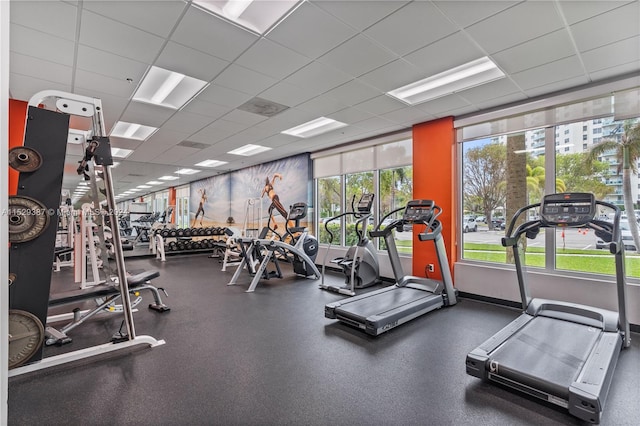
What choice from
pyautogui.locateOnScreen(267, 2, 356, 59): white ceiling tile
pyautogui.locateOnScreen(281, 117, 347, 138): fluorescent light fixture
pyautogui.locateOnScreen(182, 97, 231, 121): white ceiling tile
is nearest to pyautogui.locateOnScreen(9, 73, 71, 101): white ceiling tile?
pyautogui.locateOnScreen(182, 97, 231, 121): white ceiling tile

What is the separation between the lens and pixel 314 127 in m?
5.81

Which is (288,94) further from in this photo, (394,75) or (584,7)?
(584,7)

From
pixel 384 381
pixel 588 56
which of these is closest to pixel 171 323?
pixel 384 381

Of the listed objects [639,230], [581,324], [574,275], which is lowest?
[581,324]

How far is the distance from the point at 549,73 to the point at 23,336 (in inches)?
218

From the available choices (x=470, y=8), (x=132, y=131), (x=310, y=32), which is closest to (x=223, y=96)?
(x=310, y=32)

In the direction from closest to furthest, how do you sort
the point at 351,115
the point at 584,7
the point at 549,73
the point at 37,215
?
the point at 584,7 < the point at 37,215 < the point at 549,73 < the point at 351,115

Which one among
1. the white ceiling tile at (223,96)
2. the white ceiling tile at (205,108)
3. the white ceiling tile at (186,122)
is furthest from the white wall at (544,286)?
the white ceiling tile at (186,122)

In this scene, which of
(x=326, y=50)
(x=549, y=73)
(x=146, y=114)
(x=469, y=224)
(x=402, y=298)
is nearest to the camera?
(x=326, y=50)

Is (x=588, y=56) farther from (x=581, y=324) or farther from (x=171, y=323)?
(x=171, y=323)

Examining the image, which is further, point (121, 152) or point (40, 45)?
point (121, 152)

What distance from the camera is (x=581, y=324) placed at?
3.07m

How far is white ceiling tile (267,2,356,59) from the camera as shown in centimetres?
249

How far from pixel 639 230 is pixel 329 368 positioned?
3.86 meters
